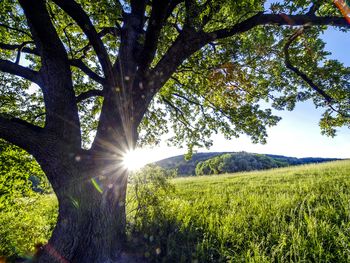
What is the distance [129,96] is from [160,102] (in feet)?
19.3

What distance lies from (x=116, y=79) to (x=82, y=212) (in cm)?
296

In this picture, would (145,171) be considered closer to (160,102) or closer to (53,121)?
(53,121)

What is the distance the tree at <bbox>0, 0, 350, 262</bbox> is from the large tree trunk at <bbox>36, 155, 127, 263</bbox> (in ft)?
0.06

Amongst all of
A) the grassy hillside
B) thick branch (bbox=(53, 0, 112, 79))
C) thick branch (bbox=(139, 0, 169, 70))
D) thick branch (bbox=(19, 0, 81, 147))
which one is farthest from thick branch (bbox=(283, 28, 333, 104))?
thick branch (bbox=(19, 0, 81, 147))

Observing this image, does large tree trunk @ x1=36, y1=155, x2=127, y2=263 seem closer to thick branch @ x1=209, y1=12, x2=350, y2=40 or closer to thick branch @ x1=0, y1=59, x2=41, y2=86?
thick branch @ x1=0, y1=59, x2=41, y2=86

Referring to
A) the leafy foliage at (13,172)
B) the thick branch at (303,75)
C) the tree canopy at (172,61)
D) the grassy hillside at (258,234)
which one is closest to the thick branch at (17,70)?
the tree canopy at (172,61)

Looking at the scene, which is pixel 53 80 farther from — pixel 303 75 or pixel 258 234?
pixel 303 75

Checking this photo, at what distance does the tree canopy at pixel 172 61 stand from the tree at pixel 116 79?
29mm

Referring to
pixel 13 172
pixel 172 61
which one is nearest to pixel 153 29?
pixel 172 61

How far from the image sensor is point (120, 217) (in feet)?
16.4

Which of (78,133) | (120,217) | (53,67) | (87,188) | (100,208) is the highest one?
(53,67)

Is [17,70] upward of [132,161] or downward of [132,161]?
upward

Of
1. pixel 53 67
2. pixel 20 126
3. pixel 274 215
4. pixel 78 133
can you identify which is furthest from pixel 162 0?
pixel 274 215

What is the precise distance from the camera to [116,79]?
502cm
